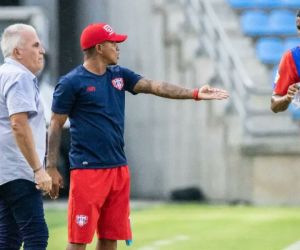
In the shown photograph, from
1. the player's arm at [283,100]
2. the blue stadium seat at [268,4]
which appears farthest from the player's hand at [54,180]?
the blue stadium seat at [268,4]

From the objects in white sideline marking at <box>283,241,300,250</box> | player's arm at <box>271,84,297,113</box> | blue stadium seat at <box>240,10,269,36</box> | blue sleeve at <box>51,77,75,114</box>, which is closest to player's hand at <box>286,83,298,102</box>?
player's arm at <box>271,84,297,113</box>

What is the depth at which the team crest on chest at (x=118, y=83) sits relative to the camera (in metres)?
7.93

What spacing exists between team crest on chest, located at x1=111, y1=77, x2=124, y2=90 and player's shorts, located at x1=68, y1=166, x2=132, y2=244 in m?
0.48

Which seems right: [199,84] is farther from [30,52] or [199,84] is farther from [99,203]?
[30,52]

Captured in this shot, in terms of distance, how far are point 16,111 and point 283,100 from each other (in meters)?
1.81

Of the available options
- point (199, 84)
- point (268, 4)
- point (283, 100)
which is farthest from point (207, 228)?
point (268, 4)

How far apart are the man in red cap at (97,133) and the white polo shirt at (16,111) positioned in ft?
1.47

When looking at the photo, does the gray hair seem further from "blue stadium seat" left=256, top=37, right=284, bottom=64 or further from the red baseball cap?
"blue stadium seat" left=256, top=37, right=284, bottom=64

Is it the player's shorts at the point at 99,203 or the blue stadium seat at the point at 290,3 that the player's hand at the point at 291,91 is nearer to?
the player's shorts at the point at 99,203

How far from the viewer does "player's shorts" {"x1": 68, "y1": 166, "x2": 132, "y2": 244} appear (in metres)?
7.89

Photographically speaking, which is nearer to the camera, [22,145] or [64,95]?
[22,145]

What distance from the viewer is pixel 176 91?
26.1ft

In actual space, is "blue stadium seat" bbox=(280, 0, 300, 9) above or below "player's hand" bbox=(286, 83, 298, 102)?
above

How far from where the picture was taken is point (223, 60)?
18.8 m
